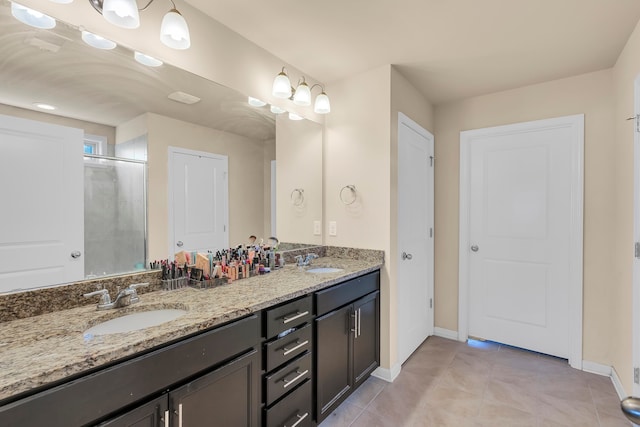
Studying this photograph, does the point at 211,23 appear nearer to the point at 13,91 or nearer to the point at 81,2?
the point at 81,2

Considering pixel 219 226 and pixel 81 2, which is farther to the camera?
pixel 219 226

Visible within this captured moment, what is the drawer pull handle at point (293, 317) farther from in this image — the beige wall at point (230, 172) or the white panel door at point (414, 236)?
the white panel door at point (414, 236)

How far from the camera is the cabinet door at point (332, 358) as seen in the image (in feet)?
5.75

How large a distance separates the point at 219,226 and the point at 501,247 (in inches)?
99.9

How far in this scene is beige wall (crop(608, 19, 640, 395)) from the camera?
6.37 feet

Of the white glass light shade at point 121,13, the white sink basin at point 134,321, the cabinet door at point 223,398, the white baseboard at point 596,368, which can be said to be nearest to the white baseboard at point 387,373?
the cabinet door at point 223,398

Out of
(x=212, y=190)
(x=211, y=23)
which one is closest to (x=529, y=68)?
(x=211, y=23)

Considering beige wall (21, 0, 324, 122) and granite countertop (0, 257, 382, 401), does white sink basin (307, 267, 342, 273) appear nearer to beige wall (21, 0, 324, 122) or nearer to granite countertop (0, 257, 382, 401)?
granite countertop (0, 257, 382, 401)

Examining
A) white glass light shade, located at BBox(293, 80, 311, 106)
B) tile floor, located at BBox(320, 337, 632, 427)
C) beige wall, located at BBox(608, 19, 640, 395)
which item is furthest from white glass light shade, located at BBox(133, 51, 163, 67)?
beige wall, located at BBox(608, 19, 640, 395)

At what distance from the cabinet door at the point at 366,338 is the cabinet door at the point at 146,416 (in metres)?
1.27

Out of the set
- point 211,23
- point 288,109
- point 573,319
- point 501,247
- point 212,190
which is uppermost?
point 211,23

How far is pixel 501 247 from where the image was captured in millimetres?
2887

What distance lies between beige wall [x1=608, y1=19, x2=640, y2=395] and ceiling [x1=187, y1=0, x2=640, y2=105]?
0.64ft

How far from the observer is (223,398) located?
121cm
